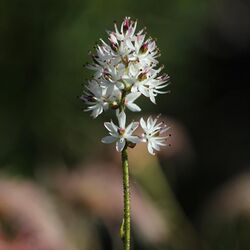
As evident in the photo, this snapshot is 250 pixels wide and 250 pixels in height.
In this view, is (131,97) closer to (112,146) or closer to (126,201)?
(126,201)

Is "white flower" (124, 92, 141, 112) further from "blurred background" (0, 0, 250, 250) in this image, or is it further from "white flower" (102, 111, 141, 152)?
"blurred background" (0, 0, 250, 250)

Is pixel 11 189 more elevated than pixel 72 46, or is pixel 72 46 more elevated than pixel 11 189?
pixel 72 46

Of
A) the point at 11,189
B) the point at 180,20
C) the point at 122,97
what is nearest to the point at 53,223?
the point at 11,189

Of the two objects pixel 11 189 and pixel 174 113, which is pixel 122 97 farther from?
pixel 174 113

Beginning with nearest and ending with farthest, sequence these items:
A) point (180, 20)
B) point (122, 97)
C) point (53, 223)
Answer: point (122, 97), point (53, 223), point (180, 20)

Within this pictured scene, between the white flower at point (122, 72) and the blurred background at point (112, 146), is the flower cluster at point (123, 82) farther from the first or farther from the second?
the blurred background at point (112, 146)

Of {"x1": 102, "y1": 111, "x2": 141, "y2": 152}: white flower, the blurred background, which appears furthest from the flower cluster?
the blurred background

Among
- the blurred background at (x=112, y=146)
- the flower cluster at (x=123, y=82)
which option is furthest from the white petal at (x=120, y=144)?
the blurred background at (x=112, y=146)
